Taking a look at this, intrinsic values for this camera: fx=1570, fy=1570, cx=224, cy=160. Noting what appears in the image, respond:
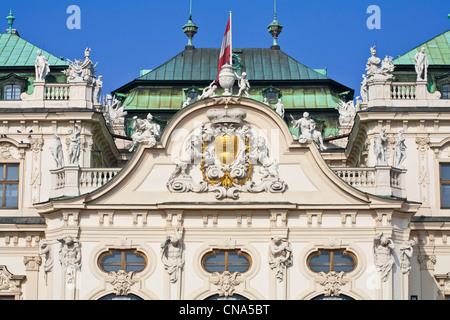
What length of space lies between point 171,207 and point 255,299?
448 centimetres

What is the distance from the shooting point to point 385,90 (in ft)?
207

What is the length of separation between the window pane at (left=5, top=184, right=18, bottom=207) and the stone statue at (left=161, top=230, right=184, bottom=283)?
28.3 ft

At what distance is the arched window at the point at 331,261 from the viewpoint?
56438 mm

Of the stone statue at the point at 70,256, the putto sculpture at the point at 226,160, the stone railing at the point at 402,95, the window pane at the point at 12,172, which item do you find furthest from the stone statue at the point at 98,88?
the stone railing at the point at 402,95

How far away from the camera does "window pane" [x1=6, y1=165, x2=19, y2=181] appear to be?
6253 cm

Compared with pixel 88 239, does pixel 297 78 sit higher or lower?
higher

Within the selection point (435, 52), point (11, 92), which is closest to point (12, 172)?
point (11, 92)

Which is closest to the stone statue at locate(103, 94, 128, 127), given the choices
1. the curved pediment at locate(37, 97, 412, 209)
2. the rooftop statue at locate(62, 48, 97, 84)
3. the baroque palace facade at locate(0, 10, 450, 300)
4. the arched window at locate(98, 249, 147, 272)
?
the rooftop statue at locate(62, 48, 97, 84)

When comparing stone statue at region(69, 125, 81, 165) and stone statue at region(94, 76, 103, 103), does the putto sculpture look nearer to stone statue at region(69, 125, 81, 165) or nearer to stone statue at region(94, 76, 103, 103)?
stone statue at region(69, 125, 81, 165)

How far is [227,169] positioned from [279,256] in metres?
3.76

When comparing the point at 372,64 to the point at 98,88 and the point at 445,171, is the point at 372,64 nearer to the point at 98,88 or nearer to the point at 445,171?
the point at 445,171
